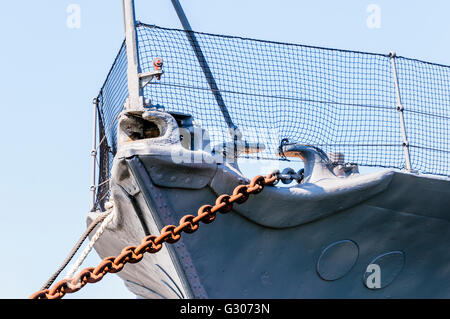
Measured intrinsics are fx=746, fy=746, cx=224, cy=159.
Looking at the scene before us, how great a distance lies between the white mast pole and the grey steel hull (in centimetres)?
49

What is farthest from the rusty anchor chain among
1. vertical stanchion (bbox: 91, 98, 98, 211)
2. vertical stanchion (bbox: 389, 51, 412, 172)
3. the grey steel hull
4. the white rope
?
vertical stanchion (bbox: 91, 98, 98, 211)

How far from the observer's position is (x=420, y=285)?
7289mm

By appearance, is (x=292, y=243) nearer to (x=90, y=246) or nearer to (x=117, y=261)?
(x=90, y=246)

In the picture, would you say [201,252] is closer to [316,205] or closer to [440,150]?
[316,205]

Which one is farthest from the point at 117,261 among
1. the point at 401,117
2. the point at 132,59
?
the point at 401,117

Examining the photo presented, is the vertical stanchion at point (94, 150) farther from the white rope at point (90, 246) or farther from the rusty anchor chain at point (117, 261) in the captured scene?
the rusty anchor chain at point (117, 261)

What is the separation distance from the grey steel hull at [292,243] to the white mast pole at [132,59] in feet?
1.61

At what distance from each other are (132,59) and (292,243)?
6.74 feet

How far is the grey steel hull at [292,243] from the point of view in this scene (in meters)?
5.92

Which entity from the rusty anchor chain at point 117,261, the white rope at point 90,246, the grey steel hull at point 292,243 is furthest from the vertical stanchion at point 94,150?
the rusty anchor chain at point 117,261

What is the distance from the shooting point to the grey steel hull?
5922mm

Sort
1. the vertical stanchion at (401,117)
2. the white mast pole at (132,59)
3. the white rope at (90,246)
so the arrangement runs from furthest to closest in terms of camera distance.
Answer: the vertical stanchion at (401,117)
the white mast pole at (132,59)
the white rope at (90,246)
